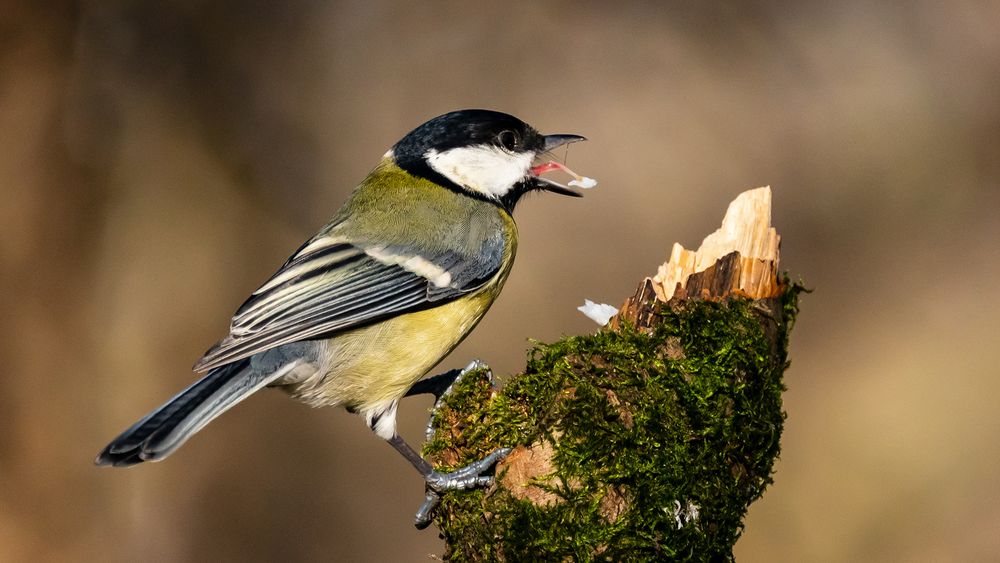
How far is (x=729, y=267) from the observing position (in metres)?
2.56

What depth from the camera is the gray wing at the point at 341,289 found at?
110 inches

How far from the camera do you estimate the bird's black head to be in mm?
3504

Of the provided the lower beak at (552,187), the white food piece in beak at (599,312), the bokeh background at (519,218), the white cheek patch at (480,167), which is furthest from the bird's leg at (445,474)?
the bokeh background at (519,218)

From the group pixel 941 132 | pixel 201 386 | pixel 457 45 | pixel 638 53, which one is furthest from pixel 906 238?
pixel 201 386

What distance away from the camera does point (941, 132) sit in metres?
5.48

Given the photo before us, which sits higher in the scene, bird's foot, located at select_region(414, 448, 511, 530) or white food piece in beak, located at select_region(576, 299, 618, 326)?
white food piece in beak, located at select_region(576, 299, 618, 326)

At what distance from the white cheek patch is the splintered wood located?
105 centimetres

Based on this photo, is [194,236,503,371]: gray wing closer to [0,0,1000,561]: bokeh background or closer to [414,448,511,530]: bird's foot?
[414,448,511,530]: bird's foot

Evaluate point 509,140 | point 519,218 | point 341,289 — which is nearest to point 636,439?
point 341,289

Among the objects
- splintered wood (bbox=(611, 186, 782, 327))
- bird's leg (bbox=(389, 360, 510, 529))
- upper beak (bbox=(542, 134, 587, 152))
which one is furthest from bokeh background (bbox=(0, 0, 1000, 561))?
splintered wood (bbox=(611, 186, 782, 327))

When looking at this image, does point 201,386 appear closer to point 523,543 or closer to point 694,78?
point 523,543

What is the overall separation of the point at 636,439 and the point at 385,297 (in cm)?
115

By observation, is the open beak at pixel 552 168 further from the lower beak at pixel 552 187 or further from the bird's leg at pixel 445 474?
the bird's leg at pixel 445 474

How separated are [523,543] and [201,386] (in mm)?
1142
